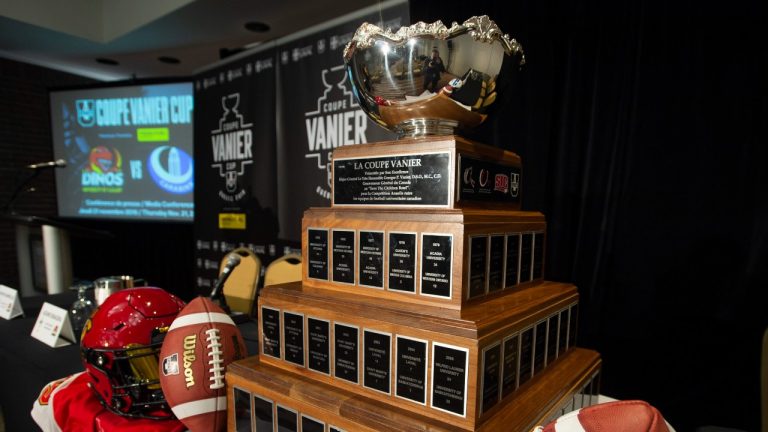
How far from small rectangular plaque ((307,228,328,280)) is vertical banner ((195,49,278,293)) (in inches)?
86.7

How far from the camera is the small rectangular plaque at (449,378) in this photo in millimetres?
647

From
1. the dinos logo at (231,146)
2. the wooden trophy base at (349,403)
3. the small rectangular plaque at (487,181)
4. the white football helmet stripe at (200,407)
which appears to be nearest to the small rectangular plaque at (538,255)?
the small rectangular plaque at (487,181)

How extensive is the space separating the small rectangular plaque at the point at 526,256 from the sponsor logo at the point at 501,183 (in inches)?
4.6

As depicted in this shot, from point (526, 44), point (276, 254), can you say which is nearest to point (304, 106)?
point (276, 254)

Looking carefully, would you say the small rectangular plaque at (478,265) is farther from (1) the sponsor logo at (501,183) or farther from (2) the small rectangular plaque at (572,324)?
(2) the small rectangular plaque at (572,324)

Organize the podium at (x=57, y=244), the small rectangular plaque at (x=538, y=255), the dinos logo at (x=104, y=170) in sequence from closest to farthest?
the small rectangular plaque at (x=538, y=255), the podium at (x=57, y=244), the dinos logo at (x=104, y=170)

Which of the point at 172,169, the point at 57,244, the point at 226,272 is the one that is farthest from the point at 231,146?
the point at 226,272

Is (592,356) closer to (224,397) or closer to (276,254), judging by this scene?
(224,397)

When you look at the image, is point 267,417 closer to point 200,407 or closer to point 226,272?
point 200,407

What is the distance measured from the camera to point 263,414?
0.85m

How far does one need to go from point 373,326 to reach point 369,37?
551 mm

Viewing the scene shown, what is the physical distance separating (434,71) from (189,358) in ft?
2.54

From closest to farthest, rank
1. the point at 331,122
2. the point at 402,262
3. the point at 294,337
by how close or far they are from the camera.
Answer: the point at 402,262, the point at 294,337, the point at 331,122

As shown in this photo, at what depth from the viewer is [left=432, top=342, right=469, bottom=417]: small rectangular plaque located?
25.5 inches
